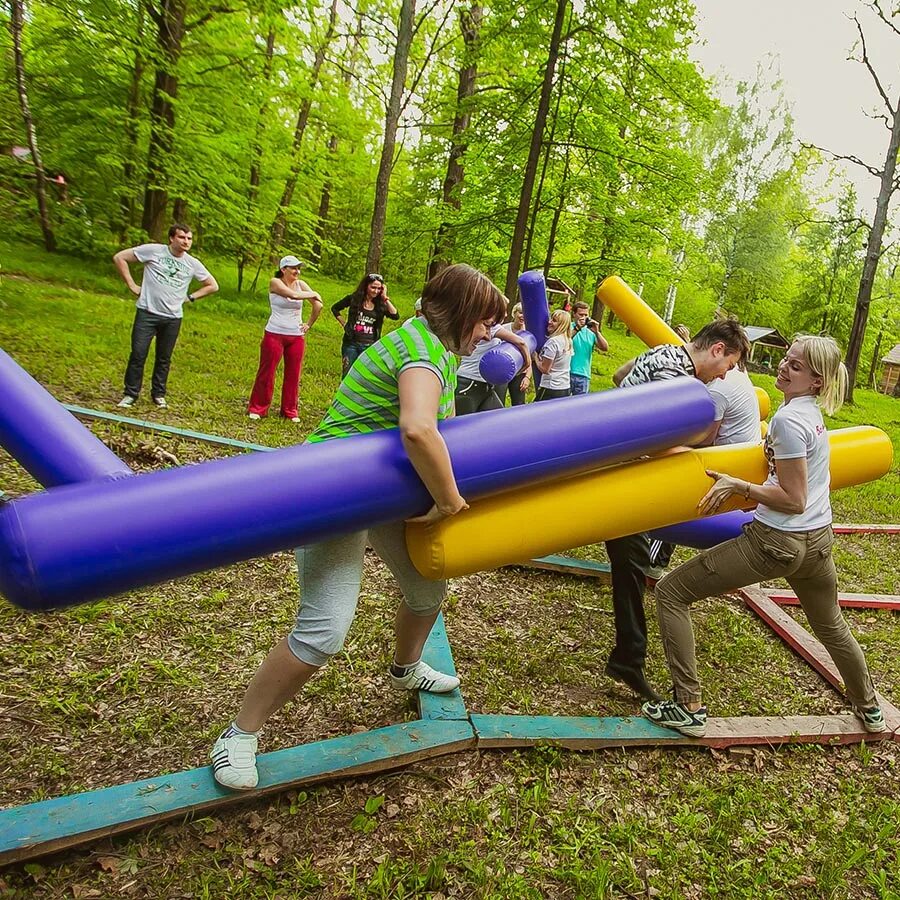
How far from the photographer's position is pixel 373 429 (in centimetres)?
229

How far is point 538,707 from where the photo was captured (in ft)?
10.6

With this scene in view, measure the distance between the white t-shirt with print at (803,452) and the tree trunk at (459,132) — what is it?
8946mm

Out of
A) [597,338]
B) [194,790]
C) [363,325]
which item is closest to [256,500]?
[194,790]

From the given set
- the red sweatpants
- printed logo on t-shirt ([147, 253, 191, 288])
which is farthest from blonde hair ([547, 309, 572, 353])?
printed logo on t-shirt ([147, 253, 191, 288])

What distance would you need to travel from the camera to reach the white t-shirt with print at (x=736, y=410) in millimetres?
3561

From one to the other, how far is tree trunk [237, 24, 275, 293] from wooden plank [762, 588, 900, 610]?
11.6 m

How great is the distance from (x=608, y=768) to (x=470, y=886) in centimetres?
91

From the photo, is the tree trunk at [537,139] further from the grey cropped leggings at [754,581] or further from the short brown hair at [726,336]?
the grey cropped leggings at [754,581]

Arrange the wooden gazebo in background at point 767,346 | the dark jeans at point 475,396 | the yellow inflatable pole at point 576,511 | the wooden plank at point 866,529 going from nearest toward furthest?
the yellow inflatable pole at point 576,511 → the dark jeans at point 475,396 → the wooden plank at point 866,529 → the wooden gazebo in background at point 767,346

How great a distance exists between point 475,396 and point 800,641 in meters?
3.08

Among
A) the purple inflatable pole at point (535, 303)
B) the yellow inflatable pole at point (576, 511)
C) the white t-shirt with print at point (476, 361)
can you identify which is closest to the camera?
the yellow inflatable pole at point (576, 511)

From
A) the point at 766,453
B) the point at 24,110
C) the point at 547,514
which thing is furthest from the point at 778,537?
the point at 24,110

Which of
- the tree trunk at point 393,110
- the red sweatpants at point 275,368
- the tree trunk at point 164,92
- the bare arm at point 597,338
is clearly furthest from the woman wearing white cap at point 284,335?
the tree trunk at point 164,92

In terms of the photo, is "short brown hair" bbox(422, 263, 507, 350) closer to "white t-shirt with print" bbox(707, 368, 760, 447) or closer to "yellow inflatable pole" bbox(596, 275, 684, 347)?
"white t-shirt with print" bbox(707, 368, 760, 447)
